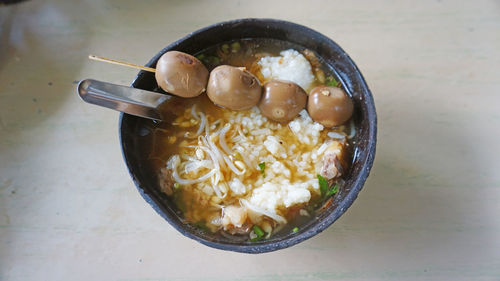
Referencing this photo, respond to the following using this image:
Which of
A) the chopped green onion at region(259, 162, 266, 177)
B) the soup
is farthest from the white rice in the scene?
the chopped green onion at region(259, 162, 266, 177)

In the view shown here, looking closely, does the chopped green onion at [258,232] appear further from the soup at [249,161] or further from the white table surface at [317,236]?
the white table surface at [317,236]

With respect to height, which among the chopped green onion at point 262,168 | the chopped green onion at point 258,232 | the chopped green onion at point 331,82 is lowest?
the chopped green onion at point 258,232

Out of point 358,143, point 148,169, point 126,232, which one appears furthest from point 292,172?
point 126,232

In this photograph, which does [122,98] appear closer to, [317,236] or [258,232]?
[258,232]

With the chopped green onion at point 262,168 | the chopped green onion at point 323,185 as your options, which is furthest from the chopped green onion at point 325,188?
the chopped green onion at point 262,168

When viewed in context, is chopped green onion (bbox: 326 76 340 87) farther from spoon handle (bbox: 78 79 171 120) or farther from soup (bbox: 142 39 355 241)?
spoon handle (bbox: 78 79 171 120)

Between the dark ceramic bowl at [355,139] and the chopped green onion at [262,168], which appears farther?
the chopped green onion at [262,168]
